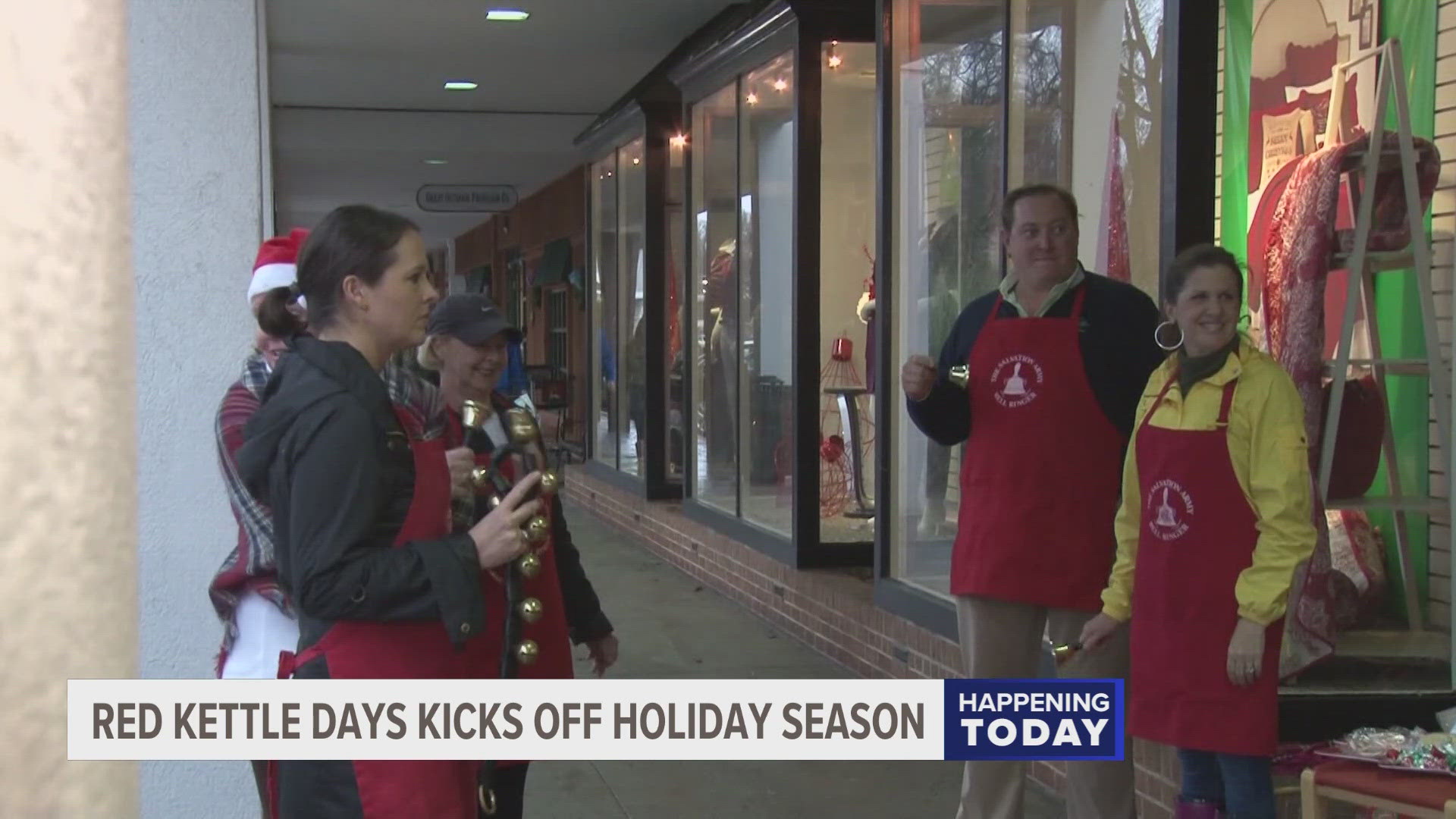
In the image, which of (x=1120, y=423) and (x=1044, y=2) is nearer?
(x=1120, y=423)

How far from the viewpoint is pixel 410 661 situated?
2.62 m

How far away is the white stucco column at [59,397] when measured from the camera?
84 centimetres

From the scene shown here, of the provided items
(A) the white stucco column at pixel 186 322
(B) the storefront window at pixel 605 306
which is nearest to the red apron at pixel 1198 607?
(A) the white stucco column at pixel 186 322

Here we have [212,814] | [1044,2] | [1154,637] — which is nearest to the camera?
[1154,637]

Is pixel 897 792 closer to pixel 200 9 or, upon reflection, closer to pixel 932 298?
pixel 932 298

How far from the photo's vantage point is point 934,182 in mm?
7332

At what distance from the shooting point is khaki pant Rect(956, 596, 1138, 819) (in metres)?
4.15

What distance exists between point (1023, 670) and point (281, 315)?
2.26m

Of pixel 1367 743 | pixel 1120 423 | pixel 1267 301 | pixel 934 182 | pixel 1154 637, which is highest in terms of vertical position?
pixel 934 182

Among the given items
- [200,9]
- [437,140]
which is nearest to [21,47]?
[200,9]

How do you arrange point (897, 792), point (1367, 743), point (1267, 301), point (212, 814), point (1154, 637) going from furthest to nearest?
point (897, 792)
point (1267, 301)
point (212, 814)
point (1367, 743)
point (1154, 637)

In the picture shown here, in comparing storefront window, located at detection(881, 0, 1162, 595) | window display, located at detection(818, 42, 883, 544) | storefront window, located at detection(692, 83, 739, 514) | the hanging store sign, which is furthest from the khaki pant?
the hanging store sign

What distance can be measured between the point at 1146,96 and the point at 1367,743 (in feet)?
7.69

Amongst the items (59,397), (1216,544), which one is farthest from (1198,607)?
(59,397)
